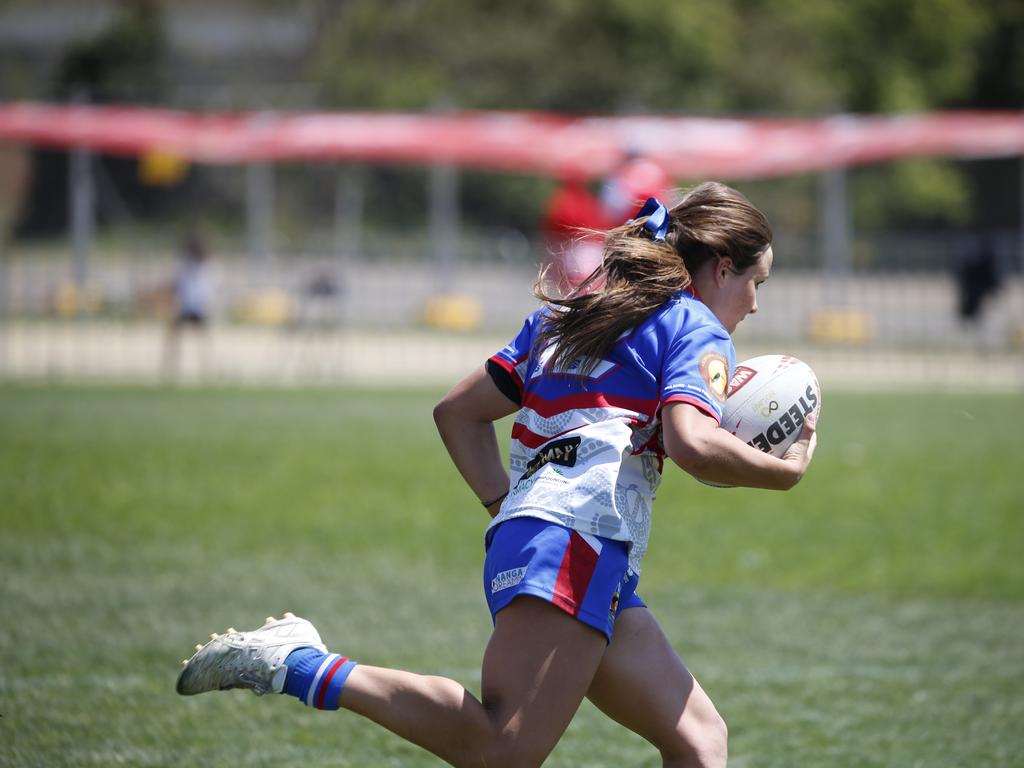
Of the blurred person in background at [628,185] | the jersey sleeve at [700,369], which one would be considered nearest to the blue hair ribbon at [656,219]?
the jersey sleeve at [700,369]

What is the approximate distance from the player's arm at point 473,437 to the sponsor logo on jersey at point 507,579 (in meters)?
0.46

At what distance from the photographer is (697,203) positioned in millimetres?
3654

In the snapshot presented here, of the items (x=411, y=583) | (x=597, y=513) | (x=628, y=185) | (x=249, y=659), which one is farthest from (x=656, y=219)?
(x=628, y=185)

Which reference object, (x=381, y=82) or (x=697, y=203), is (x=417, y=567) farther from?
(x=381, y=82)

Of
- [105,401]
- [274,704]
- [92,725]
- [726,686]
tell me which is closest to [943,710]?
[726,686]

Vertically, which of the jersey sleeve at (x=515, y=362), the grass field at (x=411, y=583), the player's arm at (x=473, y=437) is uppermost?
the jersey sleeve at (x=515, y=362)

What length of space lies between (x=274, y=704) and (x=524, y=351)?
2.89m

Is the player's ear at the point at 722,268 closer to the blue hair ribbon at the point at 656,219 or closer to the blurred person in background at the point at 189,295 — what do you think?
the blue hair ribbon at the point at 656,219

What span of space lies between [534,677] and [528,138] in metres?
24.9

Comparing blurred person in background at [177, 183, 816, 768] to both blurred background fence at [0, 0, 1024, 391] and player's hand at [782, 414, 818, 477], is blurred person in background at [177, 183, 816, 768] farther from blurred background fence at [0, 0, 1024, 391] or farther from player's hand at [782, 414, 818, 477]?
blurred background fence at [0, 0, 1024, 391]

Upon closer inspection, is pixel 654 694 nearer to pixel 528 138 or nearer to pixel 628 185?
pixel 628 185

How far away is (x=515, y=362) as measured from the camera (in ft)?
12.2

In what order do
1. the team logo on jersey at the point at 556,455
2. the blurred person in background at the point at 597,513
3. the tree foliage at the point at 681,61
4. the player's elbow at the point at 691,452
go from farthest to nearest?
the tree foliage at the point at 681,61
the team logo on jersey at the point at 556,455
the blurred person in background at the point at 597,513
the player's elbow at the point at 691,452

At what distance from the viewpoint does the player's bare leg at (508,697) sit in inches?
130
